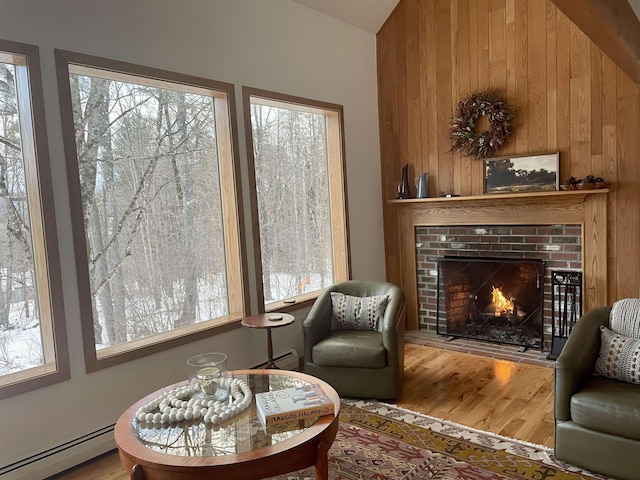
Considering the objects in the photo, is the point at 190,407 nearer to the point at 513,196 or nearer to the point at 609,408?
the point at 609,408

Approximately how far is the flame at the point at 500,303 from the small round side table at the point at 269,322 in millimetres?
2069

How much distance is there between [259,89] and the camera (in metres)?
3.78

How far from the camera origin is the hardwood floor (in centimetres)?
279

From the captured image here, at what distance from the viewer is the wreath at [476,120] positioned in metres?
4.18

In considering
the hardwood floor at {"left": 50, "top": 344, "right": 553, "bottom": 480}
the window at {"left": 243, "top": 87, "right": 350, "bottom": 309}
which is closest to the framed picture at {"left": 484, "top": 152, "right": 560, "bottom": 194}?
the window at {"left": 243, "top": 87, "right": 350, "bottom": 309}

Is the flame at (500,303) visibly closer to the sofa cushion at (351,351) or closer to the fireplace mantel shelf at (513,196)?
the fireplace mantel shelf at (513,196)

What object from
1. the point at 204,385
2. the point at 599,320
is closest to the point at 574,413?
the point at 599,320

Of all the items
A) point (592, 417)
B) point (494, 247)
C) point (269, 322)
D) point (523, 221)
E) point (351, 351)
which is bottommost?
point (592, 417)

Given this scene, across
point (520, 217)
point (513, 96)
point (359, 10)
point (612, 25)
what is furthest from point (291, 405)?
point (359, 10)

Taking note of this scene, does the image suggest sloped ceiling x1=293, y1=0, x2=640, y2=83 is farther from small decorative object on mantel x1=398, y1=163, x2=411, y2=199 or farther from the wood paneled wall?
small decorative object on mantel x1=398, y1=163, x2=411, y2=199

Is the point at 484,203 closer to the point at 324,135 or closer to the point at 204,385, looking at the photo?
the point at 324,135

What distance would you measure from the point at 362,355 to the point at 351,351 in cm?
8

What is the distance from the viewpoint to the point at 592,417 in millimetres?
2312

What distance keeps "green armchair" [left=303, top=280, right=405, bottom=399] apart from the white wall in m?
0.53
